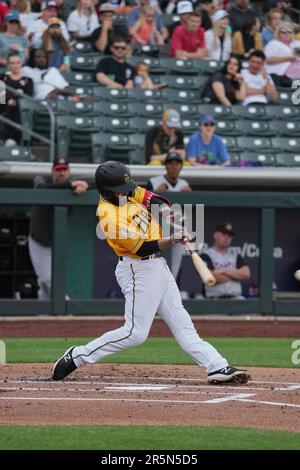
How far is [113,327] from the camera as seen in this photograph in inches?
497

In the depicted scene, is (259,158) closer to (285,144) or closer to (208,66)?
(285,144)

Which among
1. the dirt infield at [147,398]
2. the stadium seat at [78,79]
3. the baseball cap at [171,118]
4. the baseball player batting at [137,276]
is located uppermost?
the stadium seat at [78,79]

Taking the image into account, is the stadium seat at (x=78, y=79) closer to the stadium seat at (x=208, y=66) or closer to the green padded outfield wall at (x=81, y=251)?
the stadium seat at (x=208, y=66)

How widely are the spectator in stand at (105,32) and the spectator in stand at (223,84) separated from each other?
4.46 feet

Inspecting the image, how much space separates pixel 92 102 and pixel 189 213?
255 cm

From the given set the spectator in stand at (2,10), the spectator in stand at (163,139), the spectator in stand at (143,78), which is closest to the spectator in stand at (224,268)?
the spectator in stand at (163,139)

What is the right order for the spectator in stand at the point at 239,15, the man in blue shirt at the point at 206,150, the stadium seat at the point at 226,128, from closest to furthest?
the man in blue shirt at the point at 206,150
the stadium seat at the point at 226,128
the spectator in stand at the point at 239,15

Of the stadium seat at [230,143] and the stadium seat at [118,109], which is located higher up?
the stadium seat at [118,109]

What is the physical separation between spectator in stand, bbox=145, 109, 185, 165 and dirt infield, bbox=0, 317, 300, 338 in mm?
2269

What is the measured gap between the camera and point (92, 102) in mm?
15484

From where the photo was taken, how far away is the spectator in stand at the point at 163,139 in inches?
568

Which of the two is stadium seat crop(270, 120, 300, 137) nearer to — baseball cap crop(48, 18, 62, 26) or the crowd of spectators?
the crowd of spectators
